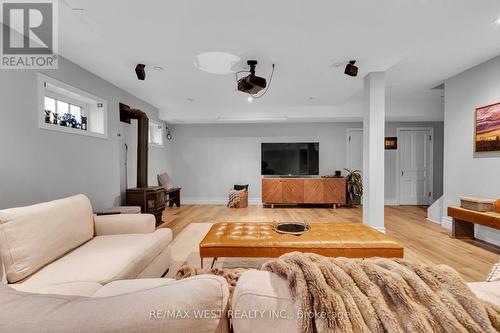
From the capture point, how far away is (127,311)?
1.56 ft

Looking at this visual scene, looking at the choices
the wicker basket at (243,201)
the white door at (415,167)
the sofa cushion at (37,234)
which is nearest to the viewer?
the sofa cushion at (37,234)

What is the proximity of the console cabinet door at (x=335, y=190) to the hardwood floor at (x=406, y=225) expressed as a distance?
0.22 metres

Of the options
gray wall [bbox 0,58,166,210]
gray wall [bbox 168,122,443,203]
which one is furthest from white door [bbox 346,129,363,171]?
gray wall [bbox 0,58,166,210]

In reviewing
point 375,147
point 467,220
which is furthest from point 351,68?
point 467,220

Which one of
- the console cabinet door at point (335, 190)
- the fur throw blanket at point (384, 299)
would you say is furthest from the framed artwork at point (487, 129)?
the fur throw blanket at point (384, 299)

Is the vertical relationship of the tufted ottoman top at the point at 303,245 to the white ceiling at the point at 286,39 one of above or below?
below

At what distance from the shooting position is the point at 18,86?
215 cm

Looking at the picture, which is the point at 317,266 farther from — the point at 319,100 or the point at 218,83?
the point at 319,100

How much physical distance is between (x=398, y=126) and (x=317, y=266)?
261 inches

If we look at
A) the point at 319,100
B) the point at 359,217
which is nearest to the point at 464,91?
the point at 319,100

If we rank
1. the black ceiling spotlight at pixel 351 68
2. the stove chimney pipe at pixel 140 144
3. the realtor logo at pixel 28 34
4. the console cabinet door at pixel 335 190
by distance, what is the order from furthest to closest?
the console cabinet door at pixel 335 190
the stove chimney pipe at pixel 140 144
the black ceiling spotlight at pixel 351 68
the realtor logo at pixel 28 34

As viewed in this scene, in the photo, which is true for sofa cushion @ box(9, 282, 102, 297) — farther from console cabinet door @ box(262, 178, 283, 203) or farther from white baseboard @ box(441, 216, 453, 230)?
white baseboard @ box(441, 216, 453, 230)

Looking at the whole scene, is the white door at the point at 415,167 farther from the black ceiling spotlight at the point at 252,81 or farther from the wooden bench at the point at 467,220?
the black ceiling spotlight at the point at 252,81

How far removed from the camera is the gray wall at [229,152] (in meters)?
6.06
